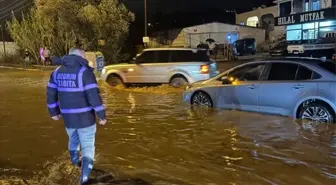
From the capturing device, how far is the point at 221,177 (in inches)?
242

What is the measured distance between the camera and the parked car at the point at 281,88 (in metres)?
9.21

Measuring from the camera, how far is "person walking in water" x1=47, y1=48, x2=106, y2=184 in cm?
532

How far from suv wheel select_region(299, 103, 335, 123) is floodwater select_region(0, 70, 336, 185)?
23cm

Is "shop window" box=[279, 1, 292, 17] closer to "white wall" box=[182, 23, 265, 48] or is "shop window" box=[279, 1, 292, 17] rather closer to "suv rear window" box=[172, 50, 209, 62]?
"white wall" box=[182, 23, 265, 48]

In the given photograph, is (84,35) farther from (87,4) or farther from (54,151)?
(54,151)

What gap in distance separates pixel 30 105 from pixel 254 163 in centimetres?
881

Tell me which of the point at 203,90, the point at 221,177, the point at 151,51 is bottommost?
the point at 221,177

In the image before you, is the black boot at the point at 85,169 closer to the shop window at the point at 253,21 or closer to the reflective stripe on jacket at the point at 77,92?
the reflective stripe on jacket at the point at 77,92

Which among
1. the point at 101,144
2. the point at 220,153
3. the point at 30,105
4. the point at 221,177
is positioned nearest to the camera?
the point at 221,177

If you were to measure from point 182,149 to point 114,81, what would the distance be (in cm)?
1042

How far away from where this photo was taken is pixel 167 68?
16.7 metres

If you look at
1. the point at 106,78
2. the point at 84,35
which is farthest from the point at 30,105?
the point at 84,35

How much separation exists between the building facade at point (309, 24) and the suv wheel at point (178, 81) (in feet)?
65.4

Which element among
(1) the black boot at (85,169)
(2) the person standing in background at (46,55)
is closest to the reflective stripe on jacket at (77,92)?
(1) the black boot at (85,169)
